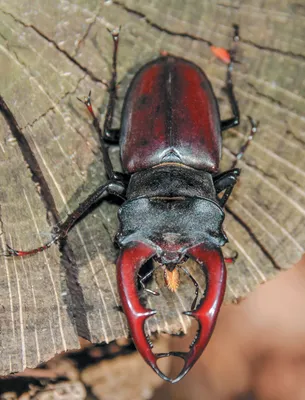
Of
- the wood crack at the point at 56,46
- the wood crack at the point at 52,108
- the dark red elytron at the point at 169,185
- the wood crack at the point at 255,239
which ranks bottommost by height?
the wood crack at the point at 255,239

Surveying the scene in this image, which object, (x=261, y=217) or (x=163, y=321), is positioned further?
(x=261, y=217)

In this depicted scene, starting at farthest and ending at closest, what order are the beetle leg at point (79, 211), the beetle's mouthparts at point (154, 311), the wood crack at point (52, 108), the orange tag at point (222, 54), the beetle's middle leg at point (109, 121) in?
the orange tag at point (222, 54)
the beetle's middle leg at point (109, 121)
the wood crack at point (52, 108)
the beetle leg at point (79, 211)
the beetle's mouthparts at point (154, 311)

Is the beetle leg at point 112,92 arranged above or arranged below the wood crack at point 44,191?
above

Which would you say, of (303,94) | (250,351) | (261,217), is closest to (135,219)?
(261,217)

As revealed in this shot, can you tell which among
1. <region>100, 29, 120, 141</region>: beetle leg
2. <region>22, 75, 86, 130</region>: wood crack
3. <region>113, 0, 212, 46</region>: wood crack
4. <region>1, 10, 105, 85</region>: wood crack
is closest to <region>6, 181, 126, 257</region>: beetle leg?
<region>100, 29, 120, 141</region>: beetle leg

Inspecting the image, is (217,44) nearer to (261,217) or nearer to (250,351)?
(261,217)

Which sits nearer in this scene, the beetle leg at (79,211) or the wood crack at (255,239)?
the beetle leg at (79,211)

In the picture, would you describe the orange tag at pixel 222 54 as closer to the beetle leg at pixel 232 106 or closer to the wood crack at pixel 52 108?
the beetle leg at pixel 232 106

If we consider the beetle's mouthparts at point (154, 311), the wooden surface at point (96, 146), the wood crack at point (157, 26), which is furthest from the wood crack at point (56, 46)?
the beetle's mouthparts at point (154, 311)
